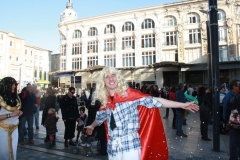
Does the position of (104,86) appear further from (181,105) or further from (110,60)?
(110,60)

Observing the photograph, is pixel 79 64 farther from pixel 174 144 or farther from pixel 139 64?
pixel 174 144

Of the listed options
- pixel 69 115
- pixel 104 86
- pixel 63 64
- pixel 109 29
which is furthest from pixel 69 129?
pixel 63 64

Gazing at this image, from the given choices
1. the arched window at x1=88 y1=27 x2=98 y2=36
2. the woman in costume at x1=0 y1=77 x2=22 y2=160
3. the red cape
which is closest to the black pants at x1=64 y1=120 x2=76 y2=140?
the woman in costume at x1=0 y1=77 x2=22 y2=160

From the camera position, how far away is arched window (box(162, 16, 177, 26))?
108ft

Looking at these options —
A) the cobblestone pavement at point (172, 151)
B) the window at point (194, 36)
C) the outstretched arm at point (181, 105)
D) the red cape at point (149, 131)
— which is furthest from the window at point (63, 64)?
the outstretched arm at point (181, 105)

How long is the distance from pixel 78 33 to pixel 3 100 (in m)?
39.1

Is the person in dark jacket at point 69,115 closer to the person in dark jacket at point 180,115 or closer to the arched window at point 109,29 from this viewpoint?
the person in dark jacket at point 180,115

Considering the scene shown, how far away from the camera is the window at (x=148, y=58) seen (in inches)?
1332

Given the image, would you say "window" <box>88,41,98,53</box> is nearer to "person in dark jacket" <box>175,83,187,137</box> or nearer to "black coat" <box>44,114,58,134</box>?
"person in dark jacket" <box>175,83,187,137</box>

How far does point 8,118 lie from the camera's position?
343 cm

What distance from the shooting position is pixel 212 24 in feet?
18.1

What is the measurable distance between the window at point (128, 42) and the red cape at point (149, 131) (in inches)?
1324

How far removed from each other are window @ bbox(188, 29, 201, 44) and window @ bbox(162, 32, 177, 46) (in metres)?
2.37

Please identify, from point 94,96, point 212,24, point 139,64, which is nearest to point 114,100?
point 94,96
